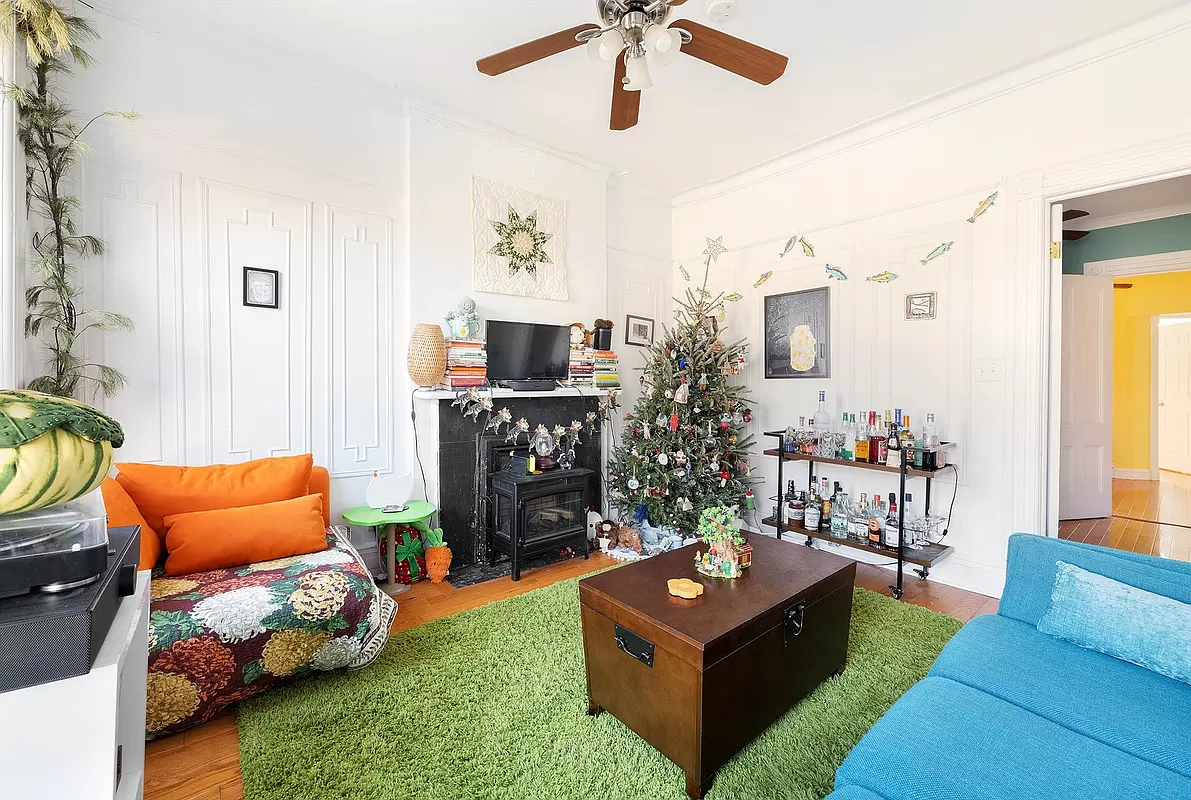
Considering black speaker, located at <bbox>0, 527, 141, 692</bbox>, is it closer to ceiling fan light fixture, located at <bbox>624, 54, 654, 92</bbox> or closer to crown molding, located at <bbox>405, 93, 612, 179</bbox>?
ceiling fan light fixture, located at <bbox>624, 54, 654, 92</bbox>

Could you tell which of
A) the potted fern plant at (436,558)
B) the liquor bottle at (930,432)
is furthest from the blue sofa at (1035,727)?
the potted fern plant at (436,558)

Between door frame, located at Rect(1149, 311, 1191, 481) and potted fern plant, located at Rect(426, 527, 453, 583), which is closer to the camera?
potted fern plant, located at Rect(426, 527, 453, 583)

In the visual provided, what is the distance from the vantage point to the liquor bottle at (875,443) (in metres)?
3.35

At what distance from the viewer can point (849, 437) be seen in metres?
3.69

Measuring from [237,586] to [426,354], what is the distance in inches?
65.3

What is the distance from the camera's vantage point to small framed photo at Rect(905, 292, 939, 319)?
134 inches

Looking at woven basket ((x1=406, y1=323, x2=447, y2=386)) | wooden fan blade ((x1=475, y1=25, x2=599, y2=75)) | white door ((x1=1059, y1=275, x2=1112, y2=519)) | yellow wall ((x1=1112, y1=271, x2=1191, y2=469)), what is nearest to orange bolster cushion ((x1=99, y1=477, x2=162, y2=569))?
woven basket ((x1=406, y1=323, x2=447, y2=386))

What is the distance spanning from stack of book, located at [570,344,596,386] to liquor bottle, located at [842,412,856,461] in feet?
6.31

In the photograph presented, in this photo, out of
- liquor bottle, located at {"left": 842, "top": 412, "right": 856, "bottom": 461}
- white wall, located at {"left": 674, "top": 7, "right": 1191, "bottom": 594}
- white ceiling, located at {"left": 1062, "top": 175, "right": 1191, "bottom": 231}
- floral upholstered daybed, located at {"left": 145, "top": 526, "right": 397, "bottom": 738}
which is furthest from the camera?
white ceiling, located at {"left": 1062, "top": 175, "right": 1191, "bottom": 231}

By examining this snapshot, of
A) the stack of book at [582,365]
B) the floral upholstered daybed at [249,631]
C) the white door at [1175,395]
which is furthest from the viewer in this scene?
the white door at [1175,395]

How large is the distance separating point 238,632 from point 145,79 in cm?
277

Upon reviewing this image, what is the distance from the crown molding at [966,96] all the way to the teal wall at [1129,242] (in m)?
2.34

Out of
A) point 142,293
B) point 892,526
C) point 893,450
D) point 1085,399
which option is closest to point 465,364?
point 142,293

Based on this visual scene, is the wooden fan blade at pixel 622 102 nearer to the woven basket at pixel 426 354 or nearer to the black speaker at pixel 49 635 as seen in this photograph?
the woven basket at pixel 426 354
